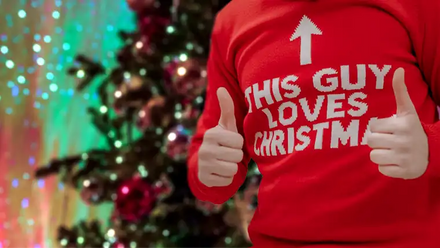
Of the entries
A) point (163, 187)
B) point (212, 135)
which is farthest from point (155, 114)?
point (212, 135)

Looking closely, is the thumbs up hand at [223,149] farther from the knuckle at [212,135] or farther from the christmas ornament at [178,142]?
the christmas ornament at [178,142]

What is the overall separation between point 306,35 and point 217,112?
26cm

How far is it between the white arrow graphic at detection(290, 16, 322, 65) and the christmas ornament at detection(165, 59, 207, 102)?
565 millimetres

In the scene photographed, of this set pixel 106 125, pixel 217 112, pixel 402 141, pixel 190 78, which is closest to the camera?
pixel 402 141

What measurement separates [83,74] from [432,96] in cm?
122

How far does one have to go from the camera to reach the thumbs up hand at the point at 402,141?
1.69 feet

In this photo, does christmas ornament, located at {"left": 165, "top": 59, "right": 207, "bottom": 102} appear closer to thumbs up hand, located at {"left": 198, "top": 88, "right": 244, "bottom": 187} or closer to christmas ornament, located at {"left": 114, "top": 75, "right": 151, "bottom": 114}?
christmas ornament, located at {"left": 114, "top": 75, "right": 151, "bottom": 114}

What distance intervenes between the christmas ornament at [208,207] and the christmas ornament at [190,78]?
1.04 ft

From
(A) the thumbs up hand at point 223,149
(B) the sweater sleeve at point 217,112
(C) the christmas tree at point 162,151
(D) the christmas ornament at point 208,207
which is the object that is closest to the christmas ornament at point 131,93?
(C) the christmas tree at point 162,151

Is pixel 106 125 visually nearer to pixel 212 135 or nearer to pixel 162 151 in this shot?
pixel 162 151

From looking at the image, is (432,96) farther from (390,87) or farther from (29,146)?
(29,146)

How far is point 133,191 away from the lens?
1.27 m

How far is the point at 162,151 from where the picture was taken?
1.30 metres

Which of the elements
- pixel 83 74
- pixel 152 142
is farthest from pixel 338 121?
pixel 83 74
